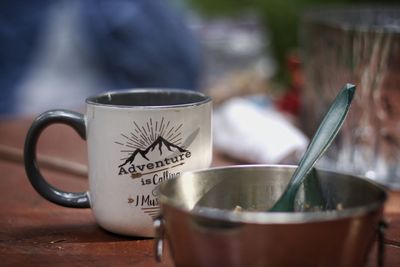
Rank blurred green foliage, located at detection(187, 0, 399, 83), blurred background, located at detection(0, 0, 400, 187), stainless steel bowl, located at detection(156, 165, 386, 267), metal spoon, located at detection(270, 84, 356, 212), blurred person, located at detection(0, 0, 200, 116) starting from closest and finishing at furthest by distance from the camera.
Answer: stainless steel bowl, located at detection(156, 165, 386, 267), metal spoon, located at detection(270, 84, 356, 212), blurred background, located at detection(0, 0, 400, 187), blurred person, located at detection(0, 0, 200, 116), blurred green foliage, located at detection(187, 0, 399, 83)

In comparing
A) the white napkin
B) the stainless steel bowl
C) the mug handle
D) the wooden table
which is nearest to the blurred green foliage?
the white napkin

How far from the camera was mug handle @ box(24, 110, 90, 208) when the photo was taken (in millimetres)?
551

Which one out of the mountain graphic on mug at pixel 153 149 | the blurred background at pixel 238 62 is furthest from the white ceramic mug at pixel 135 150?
the blurred background at pixel 238 62

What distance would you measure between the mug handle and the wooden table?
1.1 inches

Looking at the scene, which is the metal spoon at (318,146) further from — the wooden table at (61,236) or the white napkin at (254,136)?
the white napkin at (254,136)

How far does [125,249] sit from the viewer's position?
1.73 feet

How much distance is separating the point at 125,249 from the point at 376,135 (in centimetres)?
36

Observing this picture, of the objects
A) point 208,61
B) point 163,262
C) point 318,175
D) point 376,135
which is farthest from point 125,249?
point 208,61

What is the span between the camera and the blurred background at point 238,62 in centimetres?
75

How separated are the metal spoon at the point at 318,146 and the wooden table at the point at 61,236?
0.08 metres

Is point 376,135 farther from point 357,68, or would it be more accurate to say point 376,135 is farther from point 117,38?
point 117,38

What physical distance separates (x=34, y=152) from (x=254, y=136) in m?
0.35

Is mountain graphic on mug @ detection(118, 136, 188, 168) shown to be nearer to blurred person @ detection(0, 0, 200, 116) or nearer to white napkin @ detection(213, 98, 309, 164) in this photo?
white napkin @ detection(213, 98, 309, 164)

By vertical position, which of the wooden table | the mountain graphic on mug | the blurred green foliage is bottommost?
the wooden table
